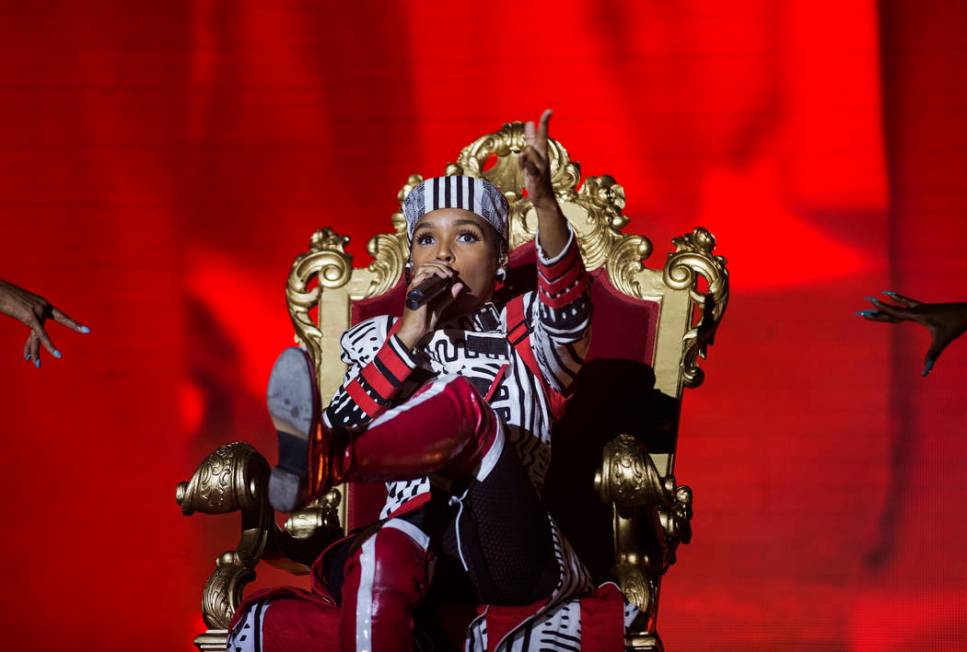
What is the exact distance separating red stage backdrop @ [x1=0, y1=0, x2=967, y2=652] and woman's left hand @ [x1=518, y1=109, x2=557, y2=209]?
3.93ft

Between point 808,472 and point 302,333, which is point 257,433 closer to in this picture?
point 302,333

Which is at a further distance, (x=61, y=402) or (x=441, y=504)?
(x=61, y=402)

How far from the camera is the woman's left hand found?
200 centimetres

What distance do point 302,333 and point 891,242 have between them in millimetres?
1392

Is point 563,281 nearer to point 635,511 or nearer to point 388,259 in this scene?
point 635,511

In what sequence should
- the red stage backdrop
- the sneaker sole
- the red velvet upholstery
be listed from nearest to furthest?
the sneaker sole
the red velvet upholstery
the red stage backdrop

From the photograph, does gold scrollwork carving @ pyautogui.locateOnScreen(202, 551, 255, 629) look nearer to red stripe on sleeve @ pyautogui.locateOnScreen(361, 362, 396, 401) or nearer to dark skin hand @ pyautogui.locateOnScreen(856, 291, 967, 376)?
red stripe on sleeve @ pyautogui.locateOnScreen(361, 362, 396, 401)

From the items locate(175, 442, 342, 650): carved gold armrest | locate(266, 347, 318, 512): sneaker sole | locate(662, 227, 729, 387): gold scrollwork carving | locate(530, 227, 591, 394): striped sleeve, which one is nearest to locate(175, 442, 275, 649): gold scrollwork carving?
locate(175, 442, 342, 650): carved gold armrest

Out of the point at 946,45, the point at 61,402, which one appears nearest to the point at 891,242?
the point at 946,45

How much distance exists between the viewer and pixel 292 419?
172cm

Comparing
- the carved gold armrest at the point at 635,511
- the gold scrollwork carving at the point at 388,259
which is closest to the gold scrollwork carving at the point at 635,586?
the carved gold armrest at the point at 635,511

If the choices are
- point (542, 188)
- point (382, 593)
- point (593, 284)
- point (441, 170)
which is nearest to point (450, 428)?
point (382, 593)

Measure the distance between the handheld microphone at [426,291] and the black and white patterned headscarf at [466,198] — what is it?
17 centimetres

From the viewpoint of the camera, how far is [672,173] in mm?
3203
